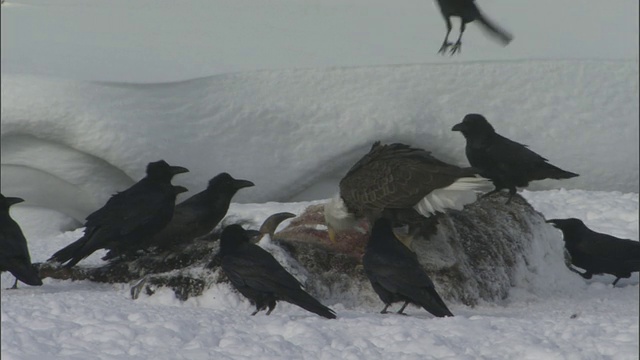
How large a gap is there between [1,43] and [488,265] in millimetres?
5520

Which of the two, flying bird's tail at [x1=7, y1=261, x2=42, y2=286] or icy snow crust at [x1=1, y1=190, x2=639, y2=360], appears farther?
flying bird's tail at [x1=7, y1=261, x2=42, y2=286]

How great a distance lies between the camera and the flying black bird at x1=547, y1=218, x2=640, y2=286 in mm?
6844

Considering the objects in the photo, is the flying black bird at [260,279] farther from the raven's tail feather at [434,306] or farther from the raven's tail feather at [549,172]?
the raven's tail feather at [549,172]

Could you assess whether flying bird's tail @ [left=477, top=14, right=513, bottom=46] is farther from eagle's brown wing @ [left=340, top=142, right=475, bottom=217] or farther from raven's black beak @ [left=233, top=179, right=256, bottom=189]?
raven's black beak @ [left=233, top=179, right=256, bottom=189]

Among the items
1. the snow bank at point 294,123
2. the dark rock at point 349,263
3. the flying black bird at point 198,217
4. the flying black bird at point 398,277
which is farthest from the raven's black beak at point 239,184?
the snow bank at point 294,123

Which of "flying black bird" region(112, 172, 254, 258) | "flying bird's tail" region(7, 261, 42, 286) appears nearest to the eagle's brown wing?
"flying black bird" region(112, 172, 254, 258)

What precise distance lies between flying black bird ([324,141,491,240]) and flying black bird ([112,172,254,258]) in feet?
1.72

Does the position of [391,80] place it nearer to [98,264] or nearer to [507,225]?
[507,225]

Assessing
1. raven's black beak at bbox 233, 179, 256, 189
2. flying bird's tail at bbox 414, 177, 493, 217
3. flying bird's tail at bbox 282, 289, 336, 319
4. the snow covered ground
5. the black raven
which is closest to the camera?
flying bird's tail at bbox 282, 289, 336, 319

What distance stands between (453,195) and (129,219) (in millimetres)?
1518

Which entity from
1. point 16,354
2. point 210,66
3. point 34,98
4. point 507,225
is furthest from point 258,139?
point 16,354

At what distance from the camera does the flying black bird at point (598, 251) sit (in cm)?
684

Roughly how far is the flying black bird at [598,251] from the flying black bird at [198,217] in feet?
6.34

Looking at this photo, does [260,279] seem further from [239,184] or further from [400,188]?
[239,184]
